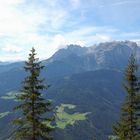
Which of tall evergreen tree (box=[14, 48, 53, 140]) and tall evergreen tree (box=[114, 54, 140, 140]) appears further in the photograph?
tall evergreen tree (box=[114, 54, 140, 140])

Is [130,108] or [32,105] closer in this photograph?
[32,105]

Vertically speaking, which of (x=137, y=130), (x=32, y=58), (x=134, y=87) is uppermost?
(x=32, y=58)

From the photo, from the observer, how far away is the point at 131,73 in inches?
1489

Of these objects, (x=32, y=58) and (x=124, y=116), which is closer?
(x=32, y=58)

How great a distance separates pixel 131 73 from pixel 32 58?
11.5 m

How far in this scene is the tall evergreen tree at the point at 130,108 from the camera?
3759 cm

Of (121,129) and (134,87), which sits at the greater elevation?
(134,87)

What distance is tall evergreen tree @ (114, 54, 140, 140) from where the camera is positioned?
1480 inches

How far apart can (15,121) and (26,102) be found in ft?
7.25

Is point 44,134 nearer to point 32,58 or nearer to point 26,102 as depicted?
point 26,102

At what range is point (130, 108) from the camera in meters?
37.4

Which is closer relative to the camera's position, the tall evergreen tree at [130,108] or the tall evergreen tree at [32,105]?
the tall evergreen tree at [32,105]

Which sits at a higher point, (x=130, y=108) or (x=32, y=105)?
(x=32, y=105)

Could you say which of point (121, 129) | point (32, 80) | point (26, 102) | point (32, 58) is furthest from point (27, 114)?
point (121, 129)
